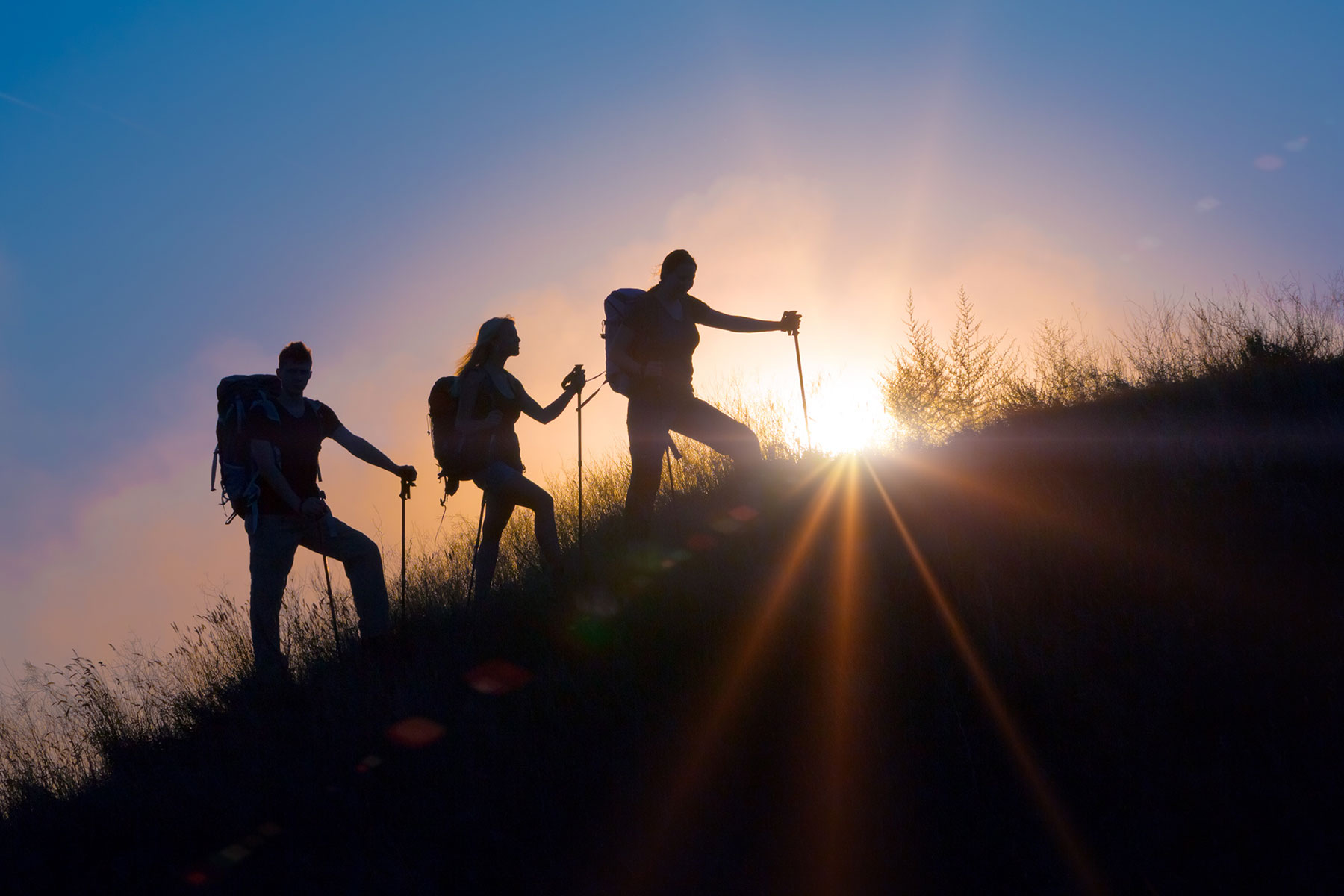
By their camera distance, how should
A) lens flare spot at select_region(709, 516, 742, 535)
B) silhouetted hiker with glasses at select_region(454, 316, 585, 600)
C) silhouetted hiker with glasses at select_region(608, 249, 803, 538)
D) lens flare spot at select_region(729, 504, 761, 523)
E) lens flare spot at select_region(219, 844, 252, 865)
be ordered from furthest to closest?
lens flare spot at select_region(729, 504, 761, 523), lens flare spot at select_region(709, 516, 742, 535), silhouetted hiker with glasses at select_region(608, 249, 803, 538), silhouetted hiker with glasses at select_region(454, 316, 585, 600), lens flare spot at select_region(219, 844, 252, 865)

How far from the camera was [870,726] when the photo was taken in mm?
4188

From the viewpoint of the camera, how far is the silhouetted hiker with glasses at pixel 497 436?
6547 mm

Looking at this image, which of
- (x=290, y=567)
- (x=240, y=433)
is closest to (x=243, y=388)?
(x=240, y=433)

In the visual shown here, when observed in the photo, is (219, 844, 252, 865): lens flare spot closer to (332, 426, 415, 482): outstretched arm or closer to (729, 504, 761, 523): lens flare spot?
(332, 426, 415, 482): outstretched arm

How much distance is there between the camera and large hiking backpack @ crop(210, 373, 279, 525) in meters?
5.64

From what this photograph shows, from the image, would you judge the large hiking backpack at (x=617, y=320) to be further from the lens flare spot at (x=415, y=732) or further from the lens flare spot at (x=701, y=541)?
the lens flare spot at (x=415, y=732)

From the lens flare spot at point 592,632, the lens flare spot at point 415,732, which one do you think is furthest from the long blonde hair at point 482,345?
the lens flare spot at point 415,732

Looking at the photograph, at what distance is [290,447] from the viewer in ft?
18.9

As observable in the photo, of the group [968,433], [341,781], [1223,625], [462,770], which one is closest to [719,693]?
[462,770]

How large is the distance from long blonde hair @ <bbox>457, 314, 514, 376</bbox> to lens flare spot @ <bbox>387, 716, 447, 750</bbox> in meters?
2.54

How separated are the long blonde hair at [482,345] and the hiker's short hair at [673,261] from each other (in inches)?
47.5

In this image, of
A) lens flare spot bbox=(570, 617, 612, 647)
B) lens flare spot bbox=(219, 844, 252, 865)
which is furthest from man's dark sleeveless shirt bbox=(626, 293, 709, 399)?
lens flare spot bbox=(219, 844, 252, 865)

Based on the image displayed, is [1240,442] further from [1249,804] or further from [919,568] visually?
[1249,804]

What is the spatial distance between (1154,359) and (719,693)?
7190mm
